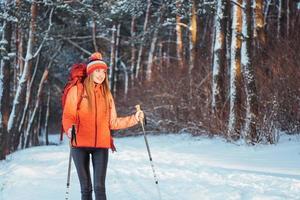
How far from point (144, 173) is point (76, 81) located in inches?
182

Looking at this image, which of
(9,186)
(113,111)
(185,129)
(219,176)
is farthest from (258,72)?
(113,111)

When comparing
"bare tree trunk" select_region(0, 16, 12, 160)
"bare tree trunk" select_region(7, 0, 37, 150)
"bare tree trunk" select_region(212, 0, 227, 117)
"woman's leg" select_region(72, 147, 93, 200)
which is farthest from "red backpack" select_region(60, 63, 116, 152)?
"bare tree trunk" select_region(7, 0, 37, 150)

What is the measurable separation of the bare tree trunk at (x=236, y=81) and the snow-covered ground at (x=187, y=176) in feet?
2.53

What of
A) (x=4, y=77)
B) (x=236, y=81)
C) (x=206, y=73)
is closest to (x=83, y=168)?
(x=236, y=81)

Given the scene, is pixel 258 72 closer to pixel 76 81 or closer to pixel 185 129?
pixel 185 129

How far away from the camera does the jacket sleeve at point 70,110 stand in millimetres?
6338

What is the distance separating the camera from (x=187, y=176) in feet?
32.6

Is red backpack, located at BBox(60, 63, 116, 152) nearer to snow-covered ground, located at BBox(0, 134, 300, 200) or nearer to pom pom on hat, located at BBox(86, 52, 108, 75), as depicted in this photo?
pom pom on hat, located at BBox(86, 52, 108, 75)

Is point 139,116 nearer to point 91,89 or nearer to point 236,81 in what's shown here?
point 91,89

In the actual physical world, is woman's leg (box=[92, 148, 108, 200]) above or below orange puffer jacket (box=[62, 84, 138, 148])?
below

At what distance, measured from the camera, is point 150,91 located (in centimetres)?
2492

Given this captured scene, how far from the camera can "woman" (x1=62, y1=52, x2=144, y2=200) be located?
21.0 feet

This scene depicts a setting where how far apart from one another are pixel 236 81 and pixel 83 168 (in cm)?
950

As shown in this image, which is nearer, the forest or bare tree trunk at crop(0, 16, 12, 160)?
the forest
